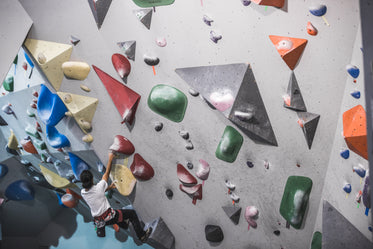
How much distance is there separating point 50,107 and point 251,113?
4.98 feet

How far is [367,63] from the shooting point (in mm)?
1077

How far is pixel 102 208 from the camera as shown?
235cm

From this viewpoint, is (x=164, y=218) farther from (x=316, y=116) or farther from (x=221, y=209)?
(x=316, y=116)

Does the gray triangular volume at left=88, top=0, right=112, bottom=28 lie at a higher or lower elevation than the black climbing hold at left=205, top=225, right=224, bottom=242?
higher

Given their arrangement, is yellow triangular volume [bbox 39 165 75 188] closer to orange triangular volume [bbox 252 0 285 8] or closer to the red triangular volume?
the red triangular volume

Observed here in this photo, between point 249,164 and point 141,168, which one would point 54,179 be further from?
point 249,164

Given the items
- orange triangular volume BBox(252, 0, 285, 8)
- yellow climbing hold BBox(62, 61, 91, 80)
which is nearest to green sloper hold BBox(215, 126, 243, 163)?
orange triangular volume BBox(252, 0, 285, 8)

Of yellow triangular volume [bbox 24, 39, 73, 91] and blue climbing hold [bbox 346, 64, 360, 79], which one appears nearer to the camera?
blue climbing hold [bbox 346, 64, 360, 79]

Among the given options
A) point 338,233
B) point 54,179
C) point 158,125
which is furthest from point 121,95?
point 338,233

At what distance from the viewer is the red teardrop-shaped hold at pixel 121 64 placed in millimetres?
2014

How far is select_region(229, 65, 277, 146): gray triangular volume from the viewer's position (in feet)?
5.92

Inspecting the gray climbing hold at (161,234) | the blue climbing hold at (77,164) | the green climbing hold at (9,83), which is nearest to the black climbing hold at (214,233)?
the gray climbing hold at (161,234)

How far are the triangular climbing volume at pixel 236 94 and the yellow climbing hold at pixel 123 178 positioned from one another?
94 centimetres

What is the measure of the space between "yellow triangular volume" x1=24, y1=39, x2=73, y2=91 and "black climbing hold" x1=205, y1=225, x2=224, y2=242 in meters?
1.66
